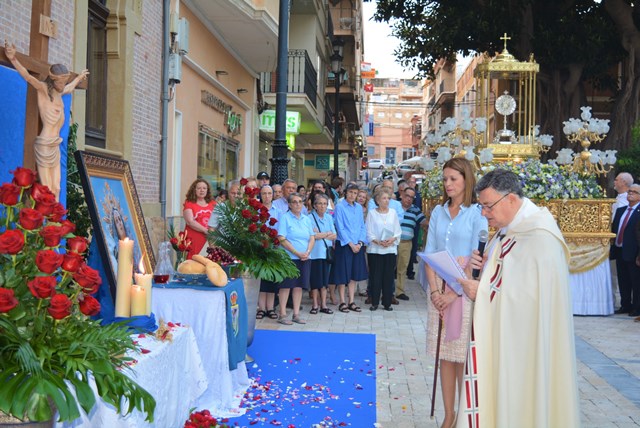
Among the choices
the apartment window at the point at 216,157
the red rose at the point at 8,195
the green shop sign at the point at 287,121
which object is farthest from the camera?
the green shop sign at the point at 287,121

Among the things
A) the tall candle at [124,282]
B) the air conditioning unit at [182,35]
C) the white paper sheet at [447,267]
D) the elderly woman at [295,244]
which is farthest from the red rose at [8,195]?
the air conditioning unit at [182,35]

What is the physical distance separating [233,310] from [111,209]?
154cm

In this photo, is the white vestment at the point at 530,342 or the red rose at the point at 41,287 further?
the white vestment at the point at 530,342

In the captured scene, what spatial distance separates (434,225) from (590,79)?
73.0 ft

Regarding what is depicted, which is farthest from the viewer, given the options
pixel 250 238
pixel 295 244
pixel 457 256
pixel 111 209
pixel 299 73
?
pixel 299 73

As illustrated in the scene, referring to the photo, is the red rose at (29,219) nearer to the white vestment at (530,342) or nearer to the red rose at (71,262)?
the red rose at (71,262)

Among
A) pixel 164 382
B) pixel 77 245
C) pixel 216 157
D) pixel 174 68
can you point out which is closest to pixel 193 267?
pixel 164 382

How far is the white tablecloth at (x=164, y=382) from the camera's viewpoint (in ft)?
11.5

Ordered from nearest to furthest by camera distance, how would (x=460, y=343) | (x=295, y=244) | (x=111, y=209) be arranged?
1. (x=460, y=343)
2. (x=111, y=209)
3. (x=295, y=244)

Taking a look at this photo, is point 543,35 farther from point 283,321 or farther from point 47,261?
point 47,261

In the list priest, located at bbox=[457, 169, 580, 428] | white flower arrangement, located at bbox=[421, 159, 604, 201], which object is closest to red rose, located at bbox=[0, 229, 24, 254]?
priest, located at bbox=[457, 169, 580, 428]

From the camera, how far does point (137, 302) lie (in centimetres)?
433

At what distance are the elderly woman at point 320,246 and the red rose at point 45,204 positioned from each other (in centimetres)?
838

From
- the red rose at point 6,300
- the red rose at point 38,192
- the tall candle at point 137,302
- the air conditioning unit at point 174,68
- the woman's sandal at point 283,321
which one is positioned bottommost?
the woman's sandal at point 283,321
